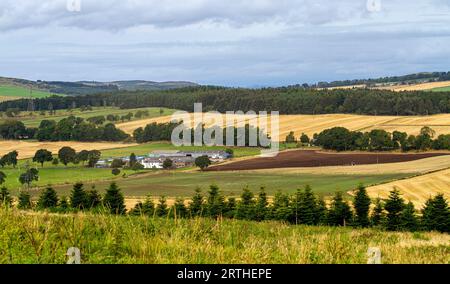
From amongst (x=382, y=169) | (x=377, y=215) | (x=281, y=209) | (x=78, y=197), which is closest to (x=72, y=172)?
(x=382, y=169)

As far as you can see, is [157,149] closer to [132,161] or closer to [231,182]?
[132,161]

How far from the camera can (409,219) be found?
3944 centimetres

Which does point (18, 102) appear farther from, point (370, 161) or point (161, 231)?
point (161, 231)

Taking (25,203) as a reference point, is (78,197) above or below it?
below

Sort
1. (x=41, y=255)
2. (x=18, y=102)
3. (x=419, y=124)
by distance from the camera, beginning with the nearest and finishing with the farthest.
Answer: (x=41, y=255)
(x=419, y=124)
(x=18, y=102)

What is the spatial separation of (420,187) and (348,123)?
53.8m

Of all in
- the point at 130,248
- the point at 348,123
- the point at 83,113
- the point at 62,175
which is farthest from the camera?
the point at 83,113

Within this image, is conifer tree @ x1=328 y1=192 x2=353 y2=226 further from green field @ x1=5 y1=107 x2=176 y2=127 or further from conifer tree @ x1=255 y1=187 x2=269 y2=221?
green field @ x1=5 y1=107 x2=176 y2=127

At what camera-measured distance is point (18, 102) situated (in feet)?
522

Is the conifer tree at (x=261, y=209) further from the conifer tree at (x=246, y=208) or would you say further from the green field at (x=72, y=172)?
the green field at (x=72, y=172)

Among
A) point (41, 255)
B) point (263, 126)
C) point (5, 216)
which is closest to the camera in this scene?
point (41, 255)

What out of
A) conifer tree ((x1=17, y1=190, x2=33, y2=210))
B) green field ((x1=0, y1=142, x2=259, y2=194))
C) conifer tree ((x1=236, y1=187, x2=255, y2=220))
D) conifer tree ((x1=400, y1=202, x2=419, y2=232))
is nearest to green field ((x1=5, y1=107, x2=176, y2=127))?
green field ((x1=0, y1=142, x2=259, y2=194))
